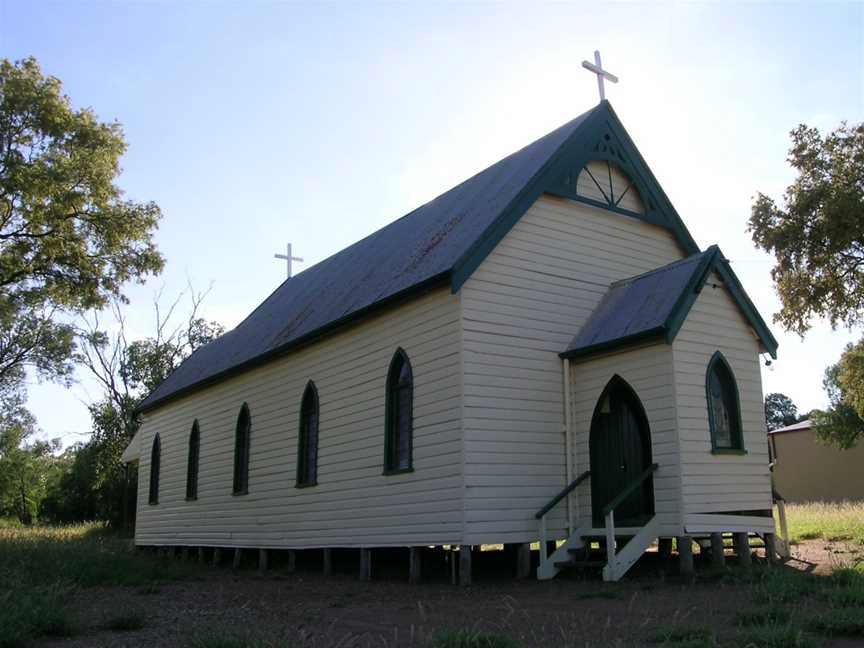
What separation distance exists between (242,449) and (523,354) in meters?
10.2

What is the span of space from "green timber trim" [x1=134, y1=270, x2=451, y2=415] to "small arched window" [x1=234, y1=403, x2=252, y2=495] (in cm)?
119

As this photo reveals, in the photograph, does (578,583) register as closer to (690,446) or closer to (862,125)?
(690,446)

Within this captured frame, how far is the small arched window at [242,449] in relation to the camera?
2180cm

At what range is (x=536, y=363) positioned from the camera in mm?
14898

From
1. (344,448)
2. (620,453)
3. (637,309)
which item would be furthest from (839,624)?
(344,448)

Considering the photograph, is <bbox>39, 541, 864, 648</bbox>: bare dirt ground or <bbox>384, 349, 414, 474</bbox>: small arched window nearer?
<bbox>39, 541, 864, 648</bbox>: bare dirt ground

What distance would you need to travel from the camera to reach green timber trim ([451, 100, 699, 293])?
14.2 meters

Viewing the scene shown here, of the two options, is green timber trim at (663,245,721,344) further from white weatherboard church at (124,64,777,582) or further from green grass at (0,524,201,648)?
green grass at (0,524,201,648)

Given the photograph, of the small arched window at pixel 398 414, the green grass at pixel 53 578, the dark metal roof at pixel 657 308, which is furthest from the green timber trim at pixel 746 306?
the green grass at pixel 53 578

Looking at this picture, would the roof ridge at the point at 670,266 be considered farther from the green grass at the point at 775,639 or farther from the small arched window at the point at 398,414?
the green grass at the point at 775,639

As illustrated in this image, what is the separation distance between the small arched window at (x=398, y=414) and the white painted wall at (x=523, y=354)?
178 centimetres

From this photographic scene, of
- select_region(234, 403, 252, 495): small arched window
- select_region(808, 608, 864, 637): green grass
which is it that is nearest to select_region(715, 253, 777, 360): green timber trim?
select_region(808, 608, 864, 637): green grass

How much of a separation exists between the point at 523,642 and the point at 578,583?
5324mm

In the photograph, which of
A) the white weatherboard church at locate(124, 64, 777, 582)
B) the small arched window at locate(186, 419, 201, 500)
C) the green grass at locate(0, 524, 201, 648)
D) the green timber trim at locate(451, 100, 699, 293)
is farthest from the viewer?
the small arched window at locate(186, 419, 201, 500)
